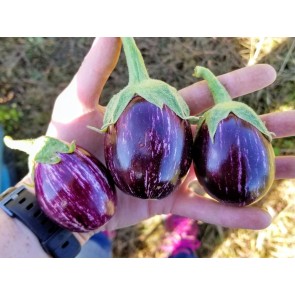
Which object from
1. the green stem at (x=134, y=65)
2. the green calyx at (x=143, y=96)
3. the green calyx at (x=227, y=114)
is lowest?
the green calyx at (x=227, y=114)

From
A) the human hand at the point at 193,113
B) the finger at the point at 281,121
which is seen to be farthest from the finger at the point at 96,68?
the finger at the point at 281,121

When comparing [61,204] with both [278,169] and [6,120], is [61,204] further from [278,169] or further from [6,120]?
[6,120]

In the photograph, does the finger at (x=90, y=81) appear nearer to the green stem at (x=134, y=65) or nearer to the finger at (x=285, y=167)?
the green stem at (x=134, y=65)

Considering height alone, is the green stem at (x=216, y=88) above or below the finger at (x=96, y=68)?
below

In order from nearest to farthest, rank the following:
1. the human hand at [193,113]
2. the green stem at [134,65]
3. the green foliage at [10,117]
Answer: the green stem at [134,65]
the human hand at [193,113]
the green foliage at [10,117]

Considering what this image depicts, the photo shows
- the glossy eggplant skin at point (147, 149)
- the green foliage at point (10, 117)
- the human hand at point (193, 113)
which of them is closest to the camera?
the glossy eggplant skin at point (147, 149)

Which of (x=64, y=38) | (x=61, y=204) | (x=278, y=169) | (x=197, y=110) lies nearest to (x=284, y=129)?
(x=278, y=169)

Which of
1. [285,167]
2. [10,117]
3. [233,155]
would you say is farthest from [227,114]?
[10,117]
